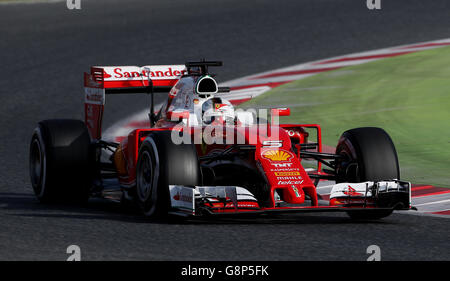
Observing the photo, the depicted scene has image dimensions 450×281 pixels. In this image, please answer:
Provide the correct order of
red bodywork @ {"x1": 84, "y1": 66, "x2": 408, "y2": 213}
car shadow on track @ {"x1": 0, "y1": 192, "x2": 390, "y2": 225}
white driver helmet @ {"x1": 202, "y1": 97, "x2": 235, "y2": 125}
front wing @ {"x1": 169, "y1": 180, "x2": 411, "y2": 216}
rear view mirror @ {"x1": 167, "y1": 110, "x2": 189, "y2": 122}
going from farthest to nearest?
white driver helmet @ {"x1": 202, "y1": 97, "x2": 235, "y2": 125} → rear view mirror @ {"x1": 167, "y1": 110, "x2": 189, "y2": 122} → car shadow on track @ {"x1": 0, "y1": 192, "x2": 390, "y2": 225} → red bodywork @ {"x1": 84, "y1": 66, "x2": 408, "y2": 213} → front wing @ {"x1": 169, "y1": 180, "x2": 411, "y2": 216}

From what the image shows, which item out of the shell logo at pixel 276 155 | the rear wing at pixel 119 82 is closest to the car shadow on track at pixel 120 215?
the shell logo at pixel 276 155

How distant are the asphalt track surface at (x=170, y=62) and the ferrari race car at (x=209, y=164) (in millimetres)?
204

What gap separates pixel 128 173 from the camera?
30.8 feet

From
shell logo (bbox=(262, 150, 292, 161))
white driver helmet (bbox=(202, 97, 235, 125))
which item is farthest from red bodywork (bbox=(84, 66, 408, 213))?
white driver helmet (bbox=(202, 97, 235, 125))

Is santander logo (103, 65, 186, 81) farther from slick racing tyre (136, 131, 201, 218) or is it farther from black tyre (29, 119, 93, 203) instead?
slick racing tyre (136, 131, 201, 218)

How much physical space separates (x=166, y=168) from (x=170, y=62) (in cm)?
1083

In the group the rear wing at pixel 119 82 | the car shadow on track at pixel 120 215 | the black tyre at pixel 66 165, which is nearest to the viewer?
the car shadow on track at pixel 120 215

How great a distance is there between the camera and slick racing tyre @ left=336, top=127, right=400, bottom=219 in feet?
28.8

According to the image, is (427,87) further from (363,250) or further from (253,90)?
(363,250)

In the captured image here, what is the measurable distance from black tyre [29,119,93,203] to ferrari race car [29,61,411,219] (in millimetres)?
10

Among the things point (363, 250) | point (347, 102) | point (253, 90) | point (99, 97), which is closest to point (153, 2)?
point (253, 90)

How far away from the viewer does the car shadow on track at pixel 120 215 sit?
28.0ft

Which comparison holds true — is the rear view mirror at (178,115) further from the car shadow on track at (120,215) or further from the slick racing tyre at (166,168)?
the car shadow on track at (120,215)

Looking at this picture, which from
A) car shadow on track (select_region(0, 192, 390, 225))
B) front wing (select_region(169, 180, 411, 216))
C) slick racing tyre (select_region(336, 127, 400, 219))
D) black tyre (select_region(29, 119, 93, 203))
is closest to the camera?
front wing (select_region(169, 180, 411, 216))
